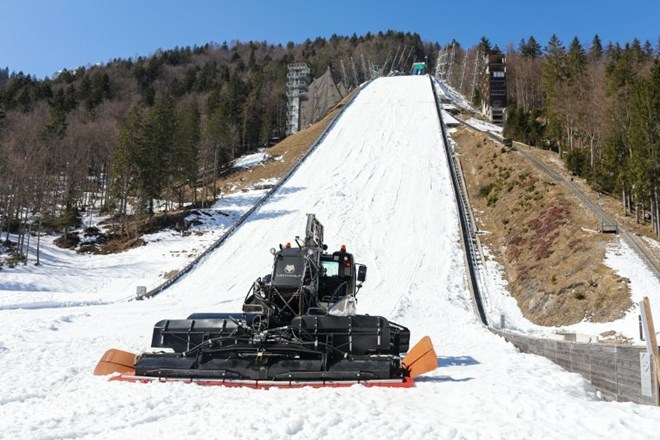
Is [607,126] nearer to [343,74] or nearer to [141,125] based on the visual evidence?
[141,125]

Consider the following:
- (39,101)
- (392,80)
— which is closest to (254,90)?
(392,80)

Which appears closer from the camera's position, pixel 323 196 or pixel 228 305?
pixel 228 305

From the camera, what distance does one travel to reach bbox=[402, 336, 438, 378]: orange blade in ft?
29.1

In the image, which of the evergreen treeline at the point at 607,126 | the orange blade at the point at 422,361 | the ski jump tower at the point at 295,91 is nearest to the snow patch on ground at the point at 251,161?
the ski jump tower at the point at 295,91

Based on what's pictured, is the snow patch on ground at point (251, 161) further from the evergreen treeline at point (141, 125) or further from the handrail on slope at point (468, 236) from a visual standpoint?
the handrail on slope at point (468, 236)

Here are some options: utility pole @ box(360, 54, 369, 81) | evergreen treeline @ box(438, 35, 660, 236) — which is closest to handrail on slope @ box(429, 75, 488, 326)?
evergreen treeline @ box(438, 35, 660, 236)

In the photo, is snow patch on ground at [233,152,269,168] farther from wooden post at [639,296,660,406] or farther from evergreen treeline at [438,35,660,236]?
wooden post at [639,296,660,406]

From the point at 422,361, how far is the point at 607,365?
107 inches

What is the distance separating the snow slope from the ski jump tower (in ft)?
180

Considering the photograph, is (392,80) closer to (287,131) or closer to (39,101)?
(287,131)

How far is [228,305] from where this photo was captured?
22.3 meters

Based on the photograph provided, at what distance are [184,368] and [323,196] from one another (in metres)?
31.2

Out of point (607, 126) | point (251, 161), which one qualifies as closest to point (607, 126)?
point (607, 126)

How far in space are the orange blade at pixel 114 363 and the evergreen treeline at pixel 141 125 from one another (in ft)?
95.7
